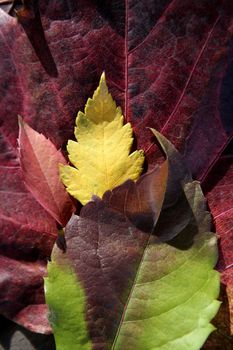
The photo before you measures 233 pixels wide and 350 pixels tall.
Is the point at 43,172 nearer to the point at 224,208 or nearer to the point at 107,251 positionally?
the point at 107,251

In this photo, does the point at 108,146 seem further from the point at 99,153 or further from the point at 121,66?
the point at 121,66

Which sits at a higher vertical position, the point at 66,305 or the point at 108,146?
the point at 108,146

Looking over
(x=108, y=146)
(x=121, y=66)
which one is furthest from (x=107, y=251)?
(x=121, y=66)

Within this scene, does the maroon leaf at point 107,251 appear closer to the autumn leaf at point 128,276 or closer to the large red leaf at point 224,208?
the autumn leaf at point 128,276

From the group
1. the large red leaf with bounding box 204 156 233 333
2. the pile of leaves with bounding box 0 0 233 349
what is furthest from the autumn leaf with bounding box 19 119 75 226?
the large red leaf with bounding box 204 156 233 333

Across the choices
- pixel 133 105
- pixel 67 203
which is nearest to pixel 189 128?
pixel 133 105

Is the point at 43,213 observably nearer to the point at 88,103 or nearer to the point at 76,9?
the point at 88,103

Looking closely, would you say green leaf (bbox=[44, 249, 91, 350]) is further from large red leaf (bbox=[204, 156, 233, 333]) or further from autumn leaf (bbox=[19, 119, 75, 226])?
large red leaf (bbox=[204, 156, 233, 333])
